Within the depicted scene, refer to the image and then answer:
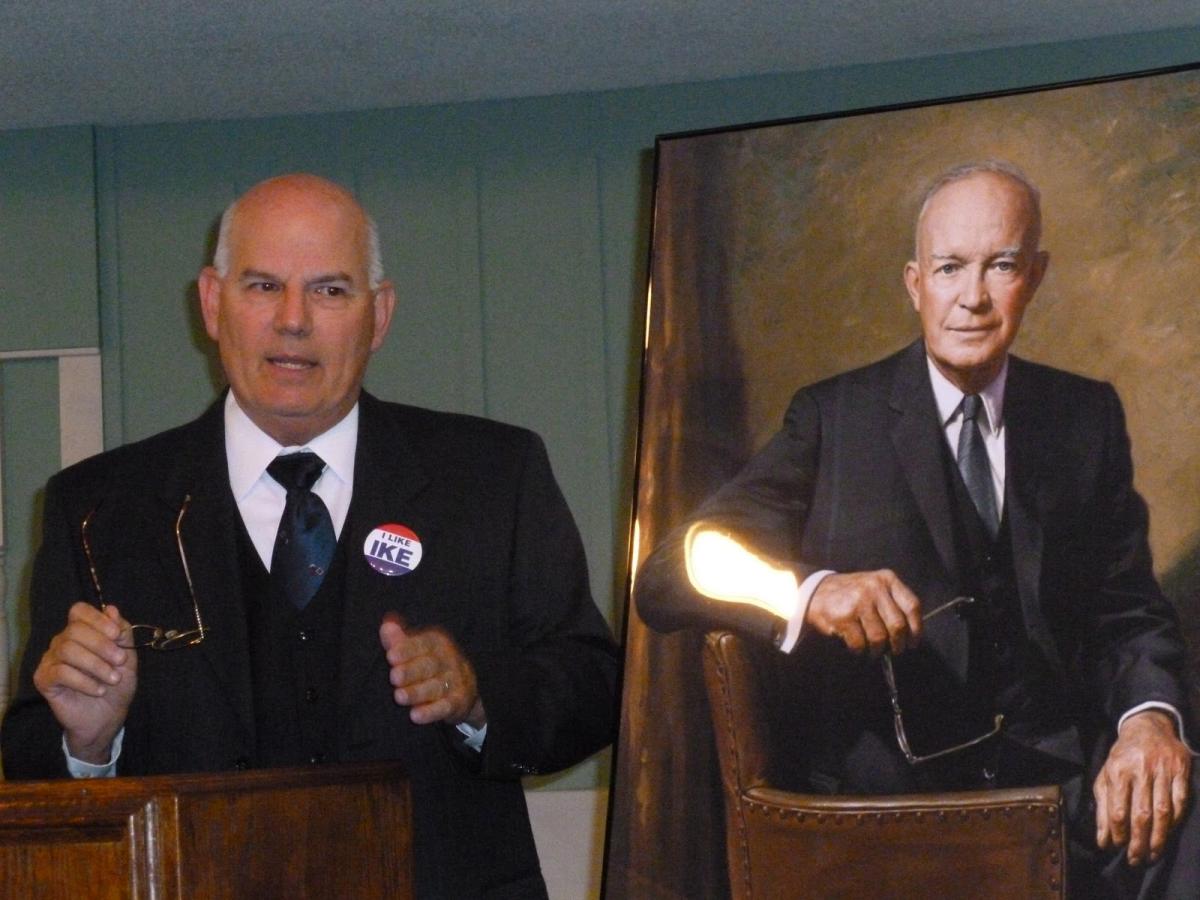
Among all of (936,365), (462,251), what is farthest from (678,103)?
(936,365)

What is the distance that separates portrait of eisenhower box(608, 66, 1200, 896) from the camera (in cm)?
203

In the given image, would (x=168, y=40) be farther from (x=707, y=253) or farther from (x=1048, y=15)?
(x=1048, y=15)

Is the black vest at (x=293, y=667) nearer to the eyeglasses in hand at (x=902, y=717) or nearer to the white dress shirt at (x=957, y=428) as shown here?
the white dress shirt at (x=957, y=428)

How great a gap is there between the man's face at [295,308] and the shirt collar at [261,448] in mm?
14

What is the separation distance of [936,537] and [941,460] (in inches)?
4.5

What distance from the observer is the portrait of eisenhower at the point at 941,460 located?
203 cm

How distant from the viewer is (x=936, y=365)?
2.21m

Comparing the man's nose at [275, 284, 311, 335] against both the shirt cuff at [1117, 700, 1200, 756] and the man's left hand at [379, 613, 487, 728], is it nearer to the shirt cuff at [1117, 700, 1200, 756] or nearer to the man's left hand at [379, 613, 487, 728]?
the man's left hand at [379, 613, 487, 728]

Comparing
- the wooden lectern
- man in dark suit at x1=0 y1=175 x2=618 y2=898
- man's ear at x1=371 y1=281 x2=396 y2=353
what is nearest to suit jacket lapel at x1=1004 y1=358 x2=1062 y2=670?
man in dark suit at x1=0 y1=175 x2=618 y2=898

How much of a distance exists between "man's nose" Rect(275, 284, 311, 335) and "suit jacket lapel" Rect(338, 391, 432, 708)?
17 centimetres

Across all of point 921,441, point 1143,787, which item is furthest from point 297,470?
point 1143,787

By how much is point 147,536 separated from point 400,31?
1896 mm

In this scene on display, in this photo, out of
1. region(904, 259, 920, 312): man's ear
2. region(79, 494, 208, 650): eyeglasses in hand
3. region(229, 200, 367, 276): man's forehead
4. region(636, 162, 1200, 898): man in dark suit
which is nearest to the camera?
region(79, 494, 208, 650): eyeglasses in hand

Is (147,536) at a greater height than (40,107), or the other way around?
(40,107)
